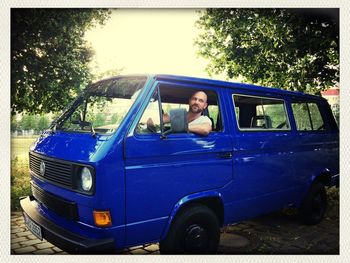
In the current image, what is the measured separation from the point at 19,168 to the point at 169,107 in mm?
3572

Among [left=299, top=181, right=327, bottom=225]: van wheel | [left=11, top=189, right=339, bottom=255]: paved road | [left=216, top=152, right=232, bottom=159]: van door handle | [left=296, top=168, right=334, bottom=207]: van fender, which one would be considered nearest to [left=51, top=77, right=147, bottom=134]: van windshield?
[left=216, top=152, right=232, bottom=159]: van door handle

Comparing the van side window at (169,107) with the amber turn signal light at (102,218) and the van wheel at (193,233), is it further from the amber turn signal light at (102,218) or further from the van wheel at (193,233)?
the van wheel at (193,233)

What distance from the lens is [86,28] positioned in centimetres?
623

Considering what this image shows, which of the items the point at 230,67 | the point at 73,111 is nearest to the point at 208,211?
the point at 73,111

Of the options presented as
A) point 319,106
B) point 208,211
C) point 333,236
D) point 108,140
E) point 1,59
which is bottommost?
point 333,236

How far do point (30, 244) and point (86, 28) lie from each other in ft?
14.5

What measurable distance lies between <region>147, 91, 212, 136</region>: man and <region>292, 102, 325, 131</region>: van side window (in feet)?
6.47

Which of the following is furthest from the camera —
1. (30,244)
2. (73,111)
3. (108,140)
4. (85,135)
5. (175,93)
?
(30,244)

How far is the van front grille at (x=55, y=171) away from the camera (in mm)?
2725

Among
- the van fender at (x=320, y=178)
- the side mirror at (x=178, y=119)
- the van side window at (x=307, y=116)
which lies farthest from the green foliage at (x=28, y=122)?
the van fender at (x=320, y=178)

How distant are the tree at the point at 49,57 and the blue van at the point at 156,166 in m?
2.44

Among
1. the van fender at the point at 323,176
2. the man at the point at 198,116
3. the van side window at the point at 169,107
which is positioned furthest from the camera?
the van fender at the point at 323,176

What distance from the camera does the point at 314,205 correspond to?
16.5 feet

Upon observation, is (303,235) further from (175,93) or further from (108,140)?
(108,140)
